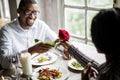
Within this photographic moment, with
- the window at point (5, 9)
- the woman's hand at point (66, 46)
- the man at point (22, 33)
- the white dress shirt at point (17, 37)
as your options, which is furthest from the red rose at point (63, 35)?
the window at point (5, 9)

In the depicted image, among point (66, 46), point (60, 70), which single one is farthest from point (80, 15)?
point (60, 70)

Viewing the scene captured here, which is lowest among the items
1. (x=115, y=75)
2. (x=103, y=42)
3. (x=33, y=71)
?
(x=33, y=71)

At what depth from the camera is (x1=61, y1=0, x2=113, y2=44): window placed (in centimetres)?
212

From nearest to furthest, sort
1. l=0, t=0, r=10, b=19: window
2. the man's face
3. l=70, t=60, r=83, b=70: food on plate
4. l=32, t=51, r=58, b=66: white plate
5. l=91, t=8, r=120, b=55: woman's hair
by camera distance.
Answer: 1. l=91, t=8, r=120, b=55: woman's hair
2. l=70, t=60, r=83, b=70: food on plate
3. l=32, t=51, r=58, b=66: white plate
4. the man's face
5. l=0, t=0, r=10, b=19: window

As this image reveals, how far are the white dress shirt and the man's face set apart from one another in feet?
0.23

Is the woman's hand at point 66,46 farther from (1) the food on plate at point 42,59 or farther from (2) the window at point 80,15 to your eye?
(2) the window at point 80,15

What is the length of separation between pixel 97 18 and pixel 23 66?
2.32ft

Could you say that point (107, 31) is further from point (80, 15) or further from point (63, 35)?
point (80, 15)

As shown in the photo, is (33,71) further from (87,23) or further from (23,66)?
(87,23)

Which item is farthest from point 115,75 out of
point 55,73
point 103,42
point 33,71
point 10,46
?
point 10,46

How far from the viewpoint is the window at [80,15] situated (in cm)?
212

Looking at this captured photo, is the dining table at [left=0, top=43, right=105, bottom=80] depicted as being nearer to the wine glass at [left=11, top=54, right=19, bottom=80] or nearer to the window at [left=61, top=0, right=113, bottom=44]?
the wine glass at [left=11, top=54, right=19, bottom=80]

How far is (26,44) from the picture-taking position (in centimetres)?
196

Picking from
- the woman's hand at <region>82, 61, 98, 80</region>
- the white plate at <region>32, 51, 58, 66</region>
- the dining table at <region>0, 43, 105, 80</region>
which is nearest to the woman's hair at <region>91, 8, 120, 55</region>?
the woman's hand at <region>82, 61, 98, 80</region>
